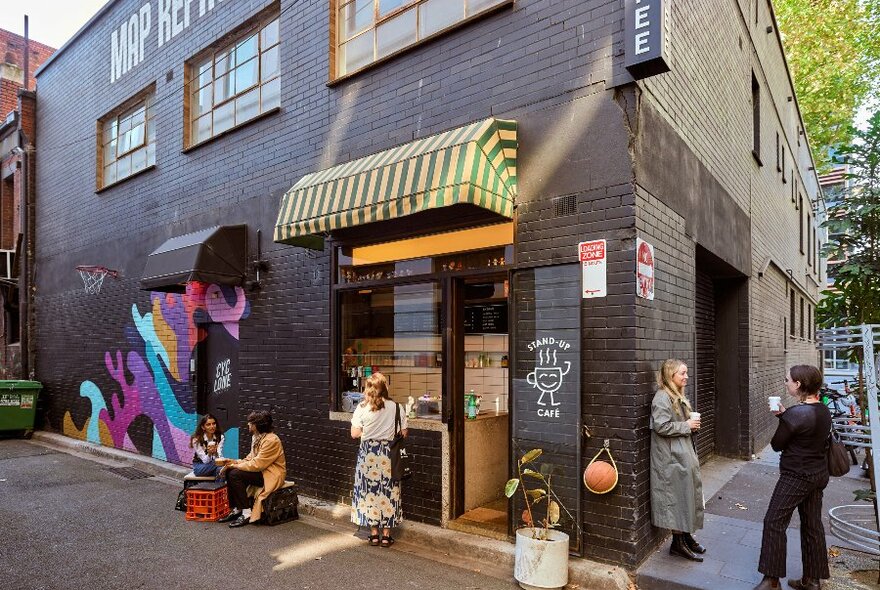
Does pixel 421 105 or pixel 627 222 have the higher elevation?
pixel 421 105

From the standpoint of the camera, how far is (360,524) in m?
5.95

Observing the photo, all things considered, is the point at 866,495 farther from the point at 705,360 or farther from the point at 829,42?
the point at 829,42

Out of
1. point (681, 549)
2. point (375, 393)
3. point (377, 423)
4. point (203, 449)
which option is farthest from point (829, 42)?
point (203, 449)

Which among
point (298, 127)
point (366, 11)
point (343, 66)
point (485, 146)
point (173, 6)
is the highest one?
point (173, 6)

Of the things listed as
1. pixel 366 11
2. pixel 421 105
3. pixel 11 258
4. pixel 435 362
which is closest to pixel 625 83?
pixel 421 105

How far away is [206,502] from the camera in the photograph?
6742 millimetres

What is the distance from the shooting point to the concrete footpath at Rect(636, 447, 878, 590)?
4.63 m

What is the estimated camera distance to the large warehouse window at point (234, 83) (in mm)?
8711

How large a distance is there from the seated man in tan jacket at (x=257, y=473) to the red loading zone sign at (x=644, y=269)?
4.16m

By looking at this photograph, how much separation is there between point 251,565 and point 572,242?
13.3 feet

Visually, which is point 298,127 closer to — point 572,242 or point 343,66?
point 343,66

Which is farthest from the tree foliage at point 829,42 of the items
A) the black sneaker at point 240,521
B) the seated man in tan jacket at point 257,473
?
the black sneaker at point 240,521

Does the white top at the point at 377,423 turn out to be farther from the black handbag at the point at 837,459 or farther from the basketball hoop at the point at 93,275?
the basketball hoop at the point at 93,275

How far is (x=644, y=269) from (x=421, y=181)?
211 centimetres
